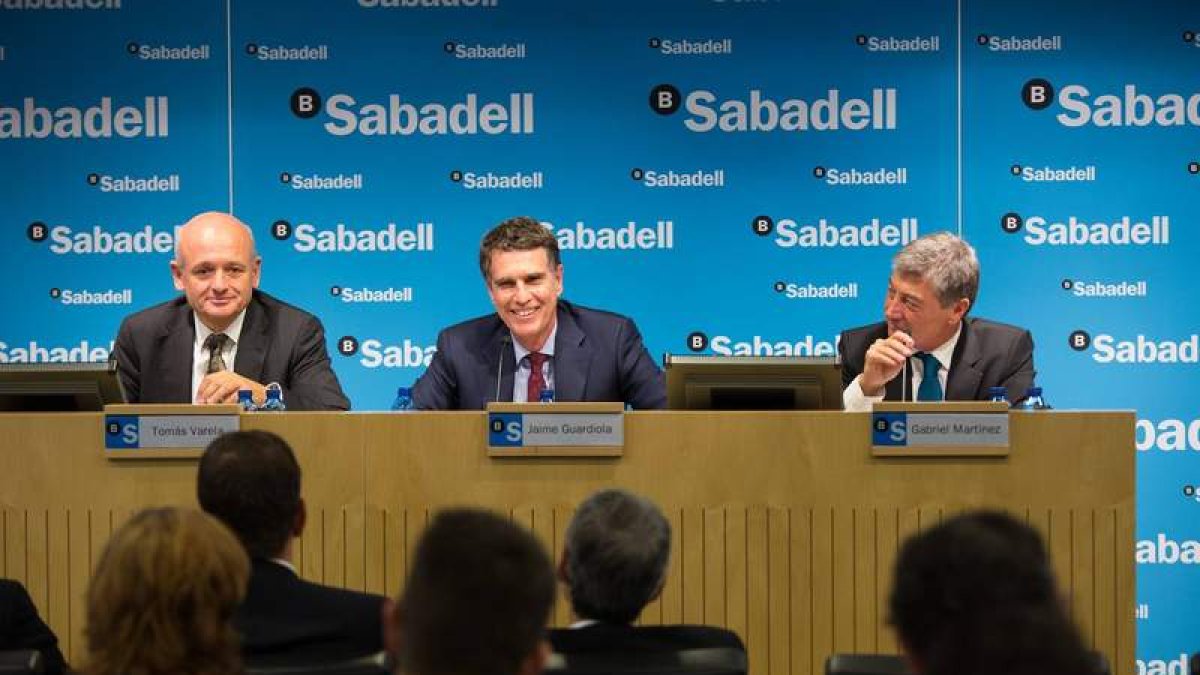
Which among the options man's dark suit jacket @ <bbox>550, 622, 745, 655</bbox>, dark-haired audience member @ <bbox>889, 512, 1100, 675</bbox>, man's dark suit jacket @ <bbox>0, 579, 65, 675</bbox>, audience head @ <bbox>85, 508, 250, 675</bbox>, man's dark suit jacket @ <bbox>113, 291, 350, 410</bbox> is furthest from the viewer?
man's dark suit jacket @ <bbox>113, 291, 350, 410</bbox>

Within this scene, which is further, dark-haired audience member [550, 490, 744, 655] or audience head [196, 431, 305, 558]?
audience head [196, 431, 305, 558]

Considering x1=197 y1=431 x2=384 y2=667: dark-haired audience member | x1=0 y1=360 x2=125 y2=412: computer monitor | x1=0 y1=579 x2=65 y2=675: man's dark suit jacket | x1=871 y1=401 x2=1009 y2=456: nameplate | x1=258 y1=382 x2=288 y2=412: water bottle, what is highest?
x1=0 y1=360 x2=125 y2=412: computer monitor

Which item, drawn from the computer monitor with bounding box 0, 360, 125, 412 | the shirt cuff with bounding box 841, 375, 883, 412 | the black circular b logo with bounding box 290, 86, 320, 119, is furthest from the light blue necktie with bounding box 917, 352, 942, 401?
the black circular b logo with bounding box 290, 86, 320, 119

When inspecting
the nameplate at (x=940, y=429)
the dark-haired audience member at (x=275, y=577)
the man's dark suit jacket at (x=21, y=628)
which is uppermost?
the nameplate at (x=940, y=429)

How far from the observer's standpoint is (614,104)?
6043 mm

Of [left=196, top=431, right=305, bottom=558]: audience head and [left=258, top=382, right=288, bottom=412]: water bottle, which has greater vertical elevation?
[left=258, top=382, right=288, bottom=412]: water bottle

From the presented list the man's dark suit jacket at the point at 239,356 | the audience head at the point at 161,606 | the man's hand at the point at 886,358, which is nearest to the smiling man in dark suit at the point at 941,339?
the man's hand at the point at 886,358

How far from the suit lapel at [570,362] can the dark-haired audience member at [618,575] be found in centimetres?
194

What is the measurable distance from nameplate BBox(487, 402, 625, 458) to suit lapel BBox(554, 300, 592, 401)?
939 mm

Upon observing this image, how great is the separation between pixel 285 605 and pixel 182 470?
123 centimetres

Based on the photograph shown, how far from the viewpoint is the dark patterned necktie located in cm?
466

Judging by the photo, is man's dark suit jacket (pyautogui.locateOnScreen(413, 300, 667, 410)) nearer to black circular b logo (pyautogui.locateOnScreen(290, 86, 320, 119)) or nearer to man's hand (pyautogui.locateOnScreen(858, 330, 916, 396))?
man's hand (pyautogui.locateOnScreen(858, 330, 916, 396))

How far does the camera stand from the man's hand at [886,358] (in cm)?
436

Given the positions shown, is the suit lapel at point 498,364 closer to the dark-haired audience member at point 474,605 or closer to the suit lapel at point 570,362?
the suit lapel at point 570,362
